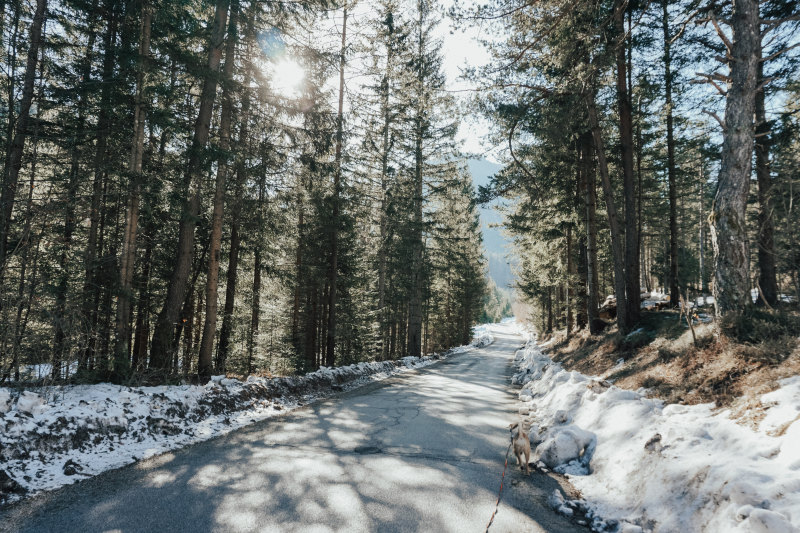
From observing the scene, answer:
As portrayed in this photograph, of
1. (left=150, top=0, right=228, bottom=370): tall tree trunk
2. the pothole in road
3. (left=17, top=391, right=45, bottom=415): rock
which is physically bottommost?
the pothole in road

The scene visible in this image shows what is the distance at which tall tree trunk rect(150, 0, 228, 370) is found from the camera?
8797 millimetres

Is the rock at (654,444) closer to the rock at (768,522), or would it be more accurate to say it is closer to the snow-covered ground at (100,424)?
the rock at (768,522)

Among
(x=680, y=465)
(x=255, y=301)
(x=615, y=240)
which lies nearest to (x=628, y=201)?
(x=615, y=240)

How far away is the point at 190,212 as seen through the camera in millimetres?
8922

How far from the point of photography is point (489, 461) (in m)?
5.39

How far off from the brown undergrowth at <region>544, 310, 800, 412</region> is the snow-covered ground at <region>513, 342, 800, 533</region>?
1.19 ft

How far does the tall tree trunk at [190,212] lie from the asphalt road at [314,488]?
3.80 metres

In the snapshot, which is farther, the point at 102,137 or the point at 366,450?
the point at 102,137

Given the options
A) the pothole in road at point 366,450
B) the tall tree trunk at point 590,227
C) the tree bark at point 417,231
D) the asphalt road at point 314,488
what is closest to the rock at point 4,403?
the asphalt road at point 314,488

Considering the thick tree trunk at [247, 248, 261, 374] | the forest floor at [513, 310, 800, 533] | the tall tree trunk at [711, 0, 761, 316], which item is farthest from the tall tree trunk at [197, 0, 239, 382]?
the tall tree trunk at [711, 0, 761, 316]

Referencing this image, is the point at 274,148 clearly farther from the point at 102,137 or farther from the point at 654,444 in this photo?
the point at 654,444

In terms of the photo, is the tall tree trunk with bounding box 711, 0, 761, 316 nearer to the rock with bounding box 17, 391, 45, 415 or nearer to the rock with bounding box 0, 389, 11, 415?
the rock with bounding box 17, 391, 45, 415

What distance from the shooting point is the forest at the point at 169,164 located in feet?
25.4

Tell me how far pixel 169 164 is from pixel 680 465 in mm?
12102
